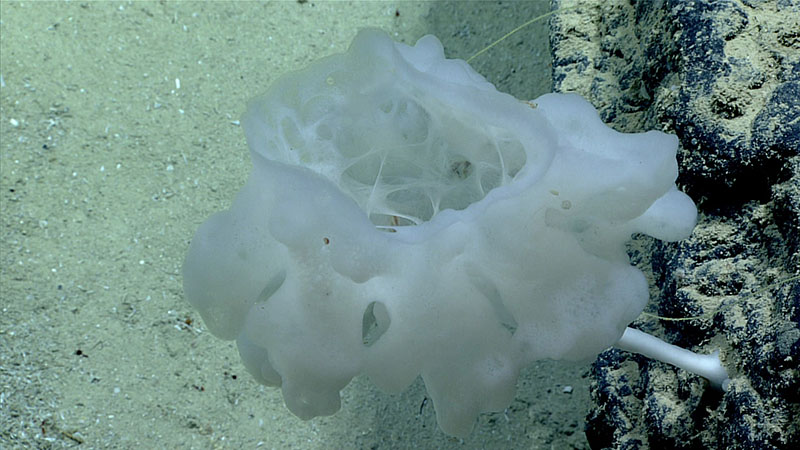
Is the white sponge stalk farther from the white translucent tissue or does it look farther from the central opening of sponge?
the central opening of sponge

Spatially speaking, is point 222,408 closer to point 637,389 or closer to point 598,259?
point 637,389

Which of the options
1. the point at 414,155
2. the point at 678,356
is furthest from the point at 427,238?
the point at 678,356

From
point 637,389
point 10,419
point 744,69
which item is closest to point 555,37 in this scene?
point 744,69

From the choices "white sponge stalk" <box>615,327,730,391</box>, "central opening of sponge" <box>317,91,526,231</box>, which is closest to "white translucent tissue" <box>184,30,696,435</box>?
"central opening of sponge" <box>317,91,526,231</box>

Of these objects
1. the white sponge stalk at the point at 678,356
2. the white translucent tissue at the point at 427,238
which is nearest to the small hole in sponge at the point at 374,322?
the white translucent tissue at the point at 427,238

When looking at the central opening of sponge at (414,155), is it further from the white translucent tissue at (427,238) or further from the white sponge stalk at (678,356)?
the white sponge stalk at (678,356)

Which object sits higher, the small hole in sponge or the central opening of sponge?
the central opening of sponge

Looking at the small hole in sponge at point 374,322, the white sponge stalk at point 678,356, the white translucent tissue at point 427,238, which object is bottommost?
the white sponge stalk at point 678,356

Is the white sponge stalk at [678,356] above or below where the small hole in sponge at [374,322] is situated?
below

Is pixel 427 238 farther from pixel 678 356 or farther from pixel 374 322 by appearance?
pixel 678 356
